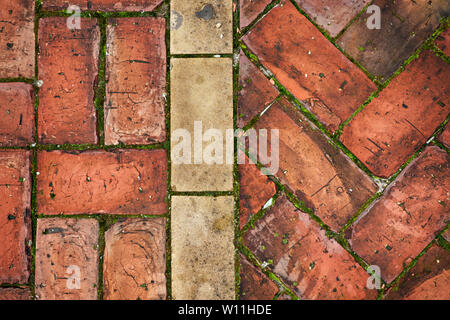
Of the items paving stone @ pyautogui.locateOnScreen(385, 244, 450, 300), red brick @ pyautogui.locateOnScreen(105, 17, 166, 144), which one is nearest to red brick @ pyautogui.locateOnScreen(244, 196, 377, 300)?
paving stone @ pyautogui.locateOnScreen(385, 244, 450, 300)

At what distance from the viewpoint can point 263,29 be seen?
166 cm

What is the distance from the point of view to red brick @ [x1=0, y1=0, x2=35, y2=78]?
5.46ft

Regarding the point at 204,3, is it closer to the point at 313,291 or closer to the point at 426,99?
the point at 426,99

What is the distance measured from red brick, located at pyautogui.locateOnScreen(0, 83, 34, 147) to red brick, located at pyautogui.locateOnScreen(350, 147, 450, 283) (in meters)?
2.35

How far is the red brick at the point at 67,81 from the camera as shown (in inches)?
65.0

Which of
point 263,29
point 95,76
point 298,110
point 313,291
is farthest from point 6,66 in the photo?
point 313,291

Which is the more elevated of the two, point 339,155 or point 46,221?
point 339,155

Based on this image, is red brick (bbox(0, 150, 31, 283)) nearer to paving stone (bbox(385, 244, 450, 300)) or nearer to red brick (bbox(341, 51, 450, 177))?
red brick (bbox(341, 51, 450, 177))

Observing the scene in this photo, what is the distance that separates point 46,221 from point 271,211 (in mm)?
1539

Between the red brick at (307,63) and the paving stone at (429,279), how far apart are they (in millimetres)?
1099

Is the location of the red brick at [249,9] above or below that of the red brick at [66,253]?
above

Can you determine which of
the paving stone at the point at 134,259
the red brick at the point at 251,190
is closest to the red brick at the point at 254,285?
the red brick at the point at 251,190

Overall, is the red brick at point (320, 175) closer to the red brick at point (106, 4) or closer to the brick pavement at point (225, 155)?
the brick pavement at point (225, 155)

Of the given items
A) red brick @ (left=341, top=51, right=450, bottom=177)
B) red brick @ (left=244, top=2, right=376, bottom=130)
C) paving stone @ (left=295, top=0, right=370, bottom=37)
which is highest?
paving stone @ (left=295, top=0, right=370, bottom=37)
